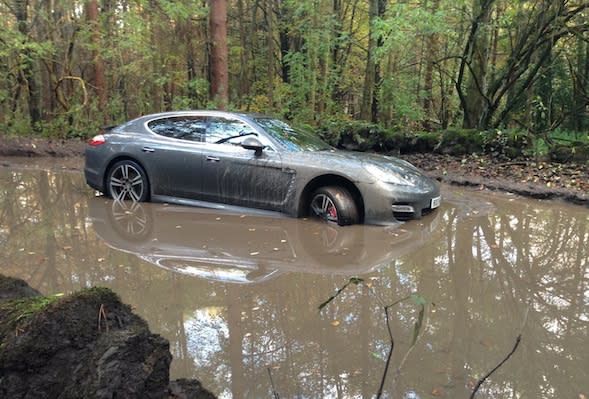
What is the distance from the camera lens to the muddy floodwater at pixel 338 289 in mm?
2754

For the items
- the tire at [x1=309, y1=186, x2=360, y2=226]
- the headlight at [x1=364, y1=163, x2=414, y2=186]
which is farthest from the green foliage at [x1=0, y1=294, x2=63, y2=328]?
the headlight at [x1=364, y1=163, x2=414, y2=186]

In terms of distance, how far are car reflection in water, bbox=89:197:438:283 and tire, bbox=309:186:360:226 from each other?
0.40 feet

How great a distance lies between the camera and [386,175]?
19.2ft

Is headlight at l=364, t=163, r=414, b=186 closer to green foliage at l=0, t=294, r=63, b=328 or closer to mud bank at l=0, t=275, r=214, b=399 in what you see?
mud bank at l=0, t=275, r=214, b=399

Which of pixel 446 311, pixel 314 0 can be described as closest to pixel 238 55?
pixel 314 0

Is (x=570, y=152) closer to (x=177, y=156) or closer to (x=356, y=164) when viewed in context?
Answer: (x=356, y=164)

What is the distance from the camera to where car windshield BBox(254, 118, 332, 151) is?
637cm

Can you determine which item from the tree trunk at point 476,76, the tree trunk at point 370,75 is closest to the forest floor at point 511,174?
the tree trunk at point 476,76

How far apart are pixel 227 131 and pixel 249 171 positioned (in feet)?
2.49

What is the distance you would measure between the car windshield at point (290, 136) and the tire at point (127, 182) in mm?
2027

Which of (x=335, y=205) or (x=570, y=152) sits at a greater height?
(x=570, y=152)

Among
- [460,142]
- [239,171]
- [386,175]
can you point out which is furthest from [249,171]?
[460,142]

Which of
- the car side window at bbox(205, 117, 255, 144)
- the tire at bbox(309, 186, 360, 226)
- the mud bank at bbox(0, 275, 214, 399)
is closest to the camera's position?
the mud bank at bbox(0, 275, 214, 399)

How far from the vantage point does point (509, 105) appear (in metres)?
11.0
